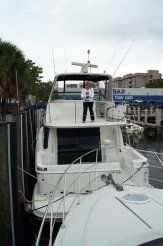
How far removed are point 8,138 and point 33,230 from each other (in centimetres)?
270

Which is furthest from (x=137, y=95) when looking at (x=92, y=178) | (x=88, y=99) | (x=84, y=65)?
(x=92, y=178)

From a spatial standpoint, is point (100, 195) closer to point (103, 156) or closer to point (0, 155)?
point (0, 155)

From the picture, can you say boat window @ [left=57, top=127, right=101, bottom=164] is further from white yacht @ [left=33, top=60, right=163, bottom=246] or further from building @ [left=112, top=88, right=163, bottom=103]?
building @ [left=112, top=88, right=163, bottom=103]

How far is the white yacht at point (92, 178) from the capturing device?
12.4ft

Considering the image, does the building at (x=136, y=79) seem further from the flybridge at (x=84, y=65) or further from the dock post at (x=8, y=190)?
the dock post at (x=8, y=190)

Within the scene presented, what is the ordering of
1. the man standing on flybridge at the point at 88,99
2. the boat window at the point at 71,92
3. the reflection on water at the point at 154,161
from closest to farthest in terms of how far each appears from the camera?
the man standing on flybridge at the point at 88,99 < the reflection on water at the point at 154,161 < the boat window at the point at 71,92

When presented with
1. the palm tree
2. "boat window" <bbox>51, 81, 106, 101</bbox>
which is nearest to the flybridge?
"boat window" <bbox>51, 81, 106, 101</bbox>

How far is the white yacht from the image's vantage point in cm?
379

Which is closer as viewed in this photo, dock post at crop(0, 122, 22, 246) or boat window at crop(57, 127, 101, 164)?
dock post at crop(0, 122, 22, 246)

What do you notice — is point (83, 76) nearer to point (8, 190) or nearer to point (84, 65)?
point (84, 65)

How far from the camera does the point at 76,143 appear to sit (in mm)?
8984

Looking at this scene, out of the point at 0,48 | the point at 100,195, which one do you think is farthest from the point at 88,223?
the point at 0,48

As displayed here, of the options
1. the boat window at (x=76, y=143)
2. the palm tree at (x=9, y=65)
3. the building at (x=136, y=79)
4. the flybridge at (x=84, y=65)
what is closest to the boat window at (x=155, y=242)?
the boat window at (x=76, y=143)

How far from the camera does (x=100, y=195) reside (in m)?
5.09
